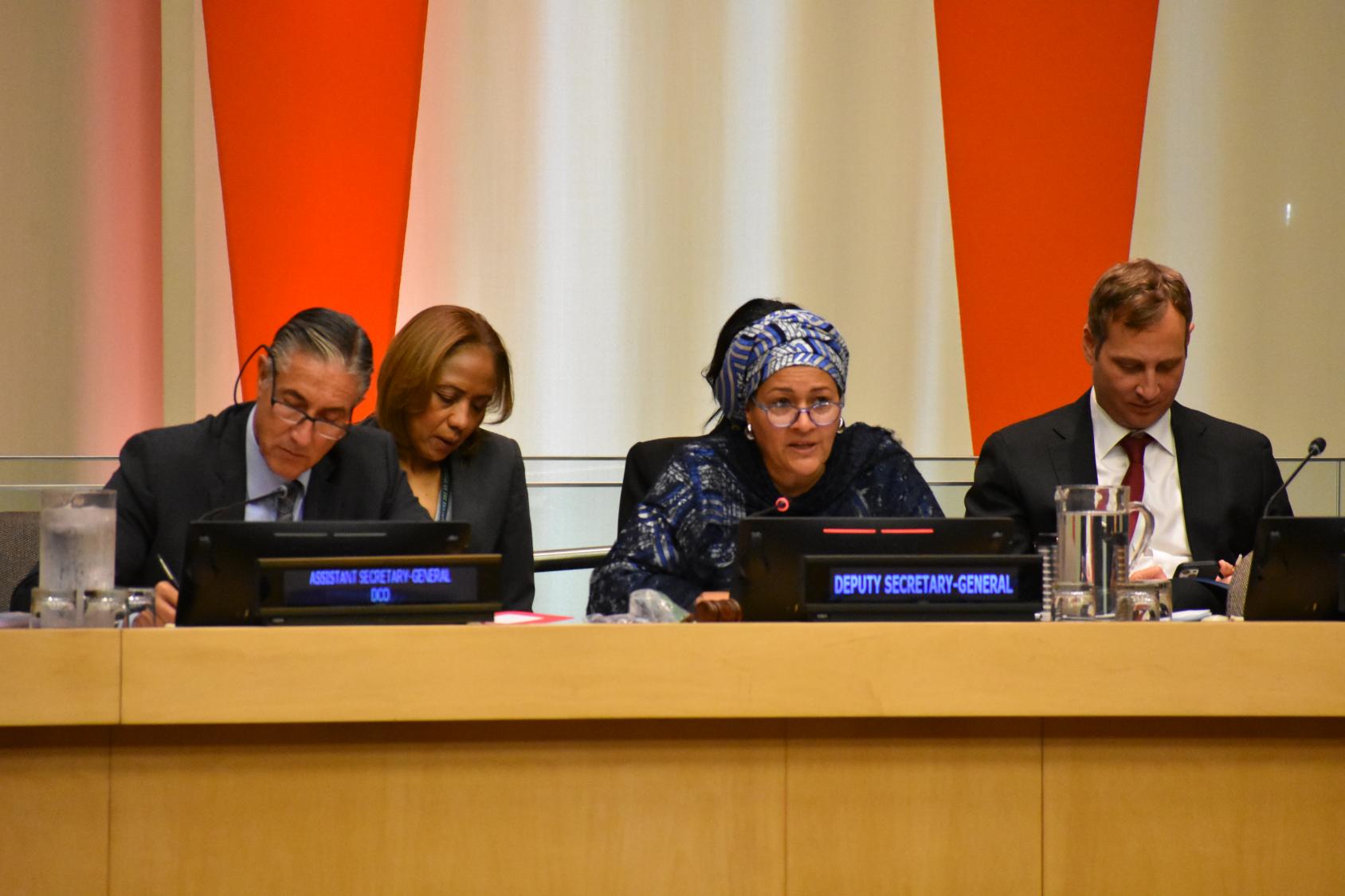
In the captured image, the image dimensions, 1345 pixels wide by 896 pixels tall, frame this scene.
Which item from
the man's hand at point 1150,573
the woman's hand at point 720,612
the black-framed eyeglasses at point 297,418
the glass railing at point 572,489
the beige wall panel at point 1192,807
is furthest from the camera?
the glass railing at point 572,489

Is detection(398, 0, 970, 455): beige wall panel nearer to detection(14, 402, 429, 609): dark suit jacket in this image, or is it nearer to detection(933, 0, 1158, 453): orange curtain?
detection(933, 0, 1158, 453): orange curtain

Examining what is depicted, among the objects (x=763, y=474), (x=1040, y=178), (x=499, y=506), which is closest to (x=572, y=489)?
(x=499, y=506)

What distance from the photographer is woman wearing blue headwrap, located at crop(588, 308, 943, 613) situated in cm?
224

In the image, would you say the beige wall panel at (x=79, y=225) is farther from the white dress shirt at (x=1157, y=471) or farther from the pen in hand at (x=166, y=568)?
the white dress shirt at (x=1157, y=471)

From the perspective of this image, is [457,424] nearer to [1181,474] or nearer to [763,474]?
[763,474]

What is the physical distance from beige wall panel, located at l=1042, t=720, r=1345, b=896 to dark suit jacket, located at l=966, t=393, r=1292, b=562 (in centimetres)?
97

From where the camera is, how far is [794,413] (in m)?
2.24

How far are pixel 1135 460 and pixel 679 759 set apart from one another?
1419 mm

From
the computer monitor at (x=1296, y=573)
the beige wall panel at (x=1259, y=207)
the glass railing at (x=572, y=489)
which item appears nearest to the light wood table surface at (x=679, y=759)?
the computer monitor at (x=1296, y=573)

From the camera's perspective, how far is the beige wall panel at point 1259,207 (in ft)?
12.4

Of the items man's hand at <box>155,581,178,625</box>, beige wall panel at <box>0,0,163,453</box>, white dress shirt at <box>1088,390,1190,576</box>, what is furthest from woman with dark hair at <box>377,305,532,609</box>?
beige wall panel at <box>0,0,163,453</box>

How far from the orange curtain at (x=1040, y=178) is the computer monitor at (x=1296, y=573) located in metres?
2.02

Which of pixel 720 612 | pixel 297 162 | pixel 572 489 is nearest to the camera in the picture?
pixel 720 612

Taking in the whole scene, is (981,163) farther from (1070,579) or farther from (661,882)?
(661,882)
